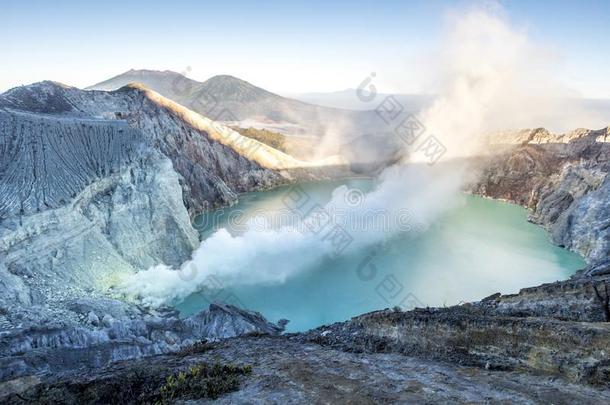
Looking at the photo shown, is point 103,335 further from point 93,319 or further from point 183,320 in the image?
point 183,320

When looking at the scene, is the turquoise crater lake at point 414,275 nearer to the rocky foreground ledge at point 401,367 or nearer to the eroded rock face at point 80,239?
the eroded rock face at point 80,239

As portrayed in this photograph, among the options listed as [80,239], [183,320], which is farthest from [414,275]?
[80,239]

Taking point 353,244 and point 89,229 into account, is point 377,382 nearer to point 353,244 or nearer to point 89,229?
point 89,229

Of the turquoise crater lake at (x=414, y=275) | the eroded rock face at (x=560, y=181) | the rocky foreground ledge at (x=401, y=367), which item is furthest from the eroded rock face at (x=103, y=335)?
the eroded rock face at (x=560, y=181)

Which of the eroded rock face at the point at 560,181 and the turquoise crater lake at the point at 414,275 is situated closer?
the turquoise crater lake at the point at 414,275

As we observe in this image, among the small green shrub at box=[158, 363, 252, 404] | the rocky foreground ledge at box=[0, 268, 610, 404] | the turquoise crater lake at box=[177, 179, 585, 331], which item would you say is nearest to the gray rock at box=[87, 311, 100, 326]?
the turquoise crater lake at box=[177, 179, 585, 331]
